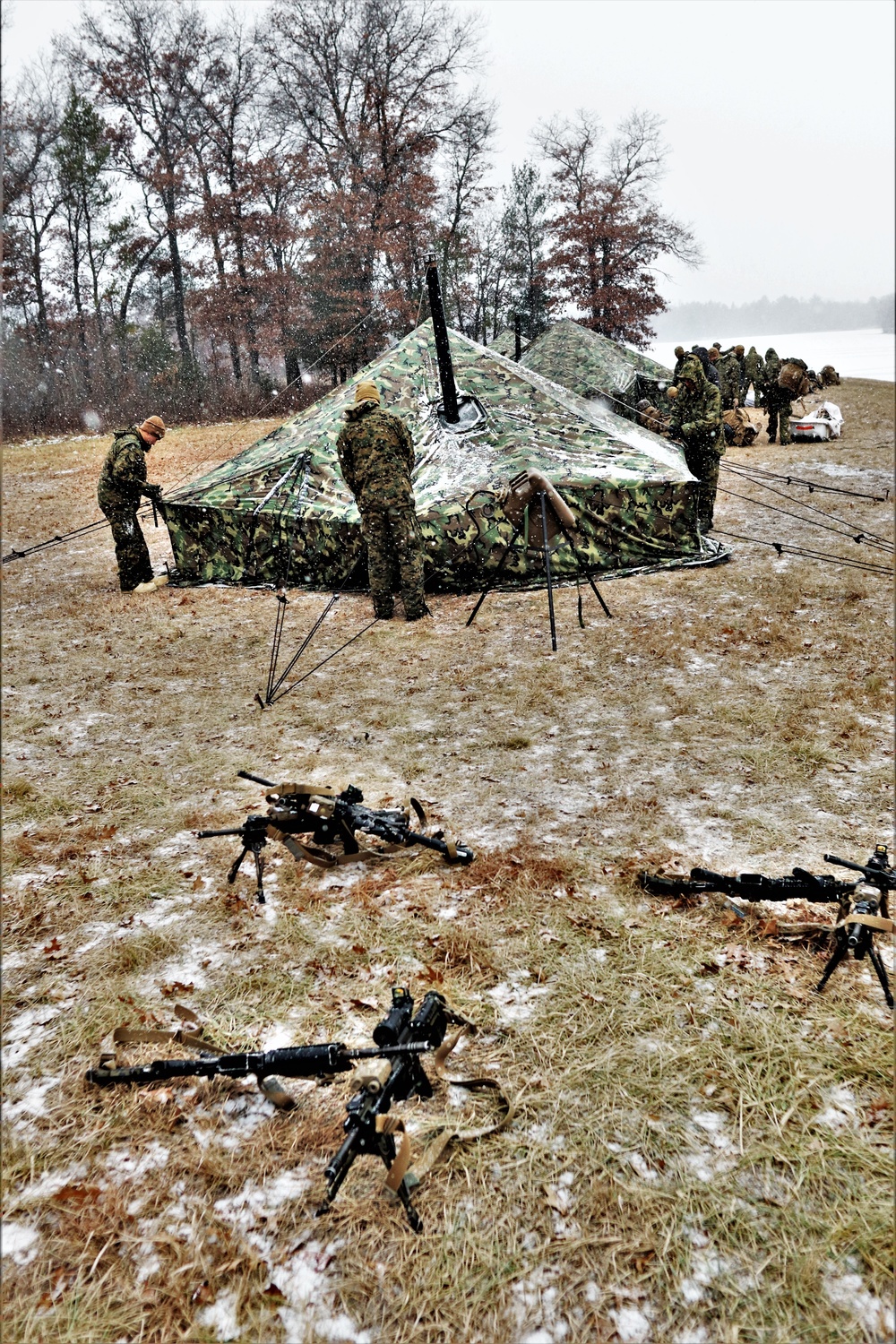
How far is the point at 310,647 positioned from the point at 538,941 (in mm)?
4426

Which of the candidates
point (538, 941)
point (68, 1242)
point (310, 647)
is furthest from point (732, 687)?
point (68, 1242)

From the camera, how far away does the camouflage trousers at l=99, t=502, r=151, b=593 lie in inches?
358

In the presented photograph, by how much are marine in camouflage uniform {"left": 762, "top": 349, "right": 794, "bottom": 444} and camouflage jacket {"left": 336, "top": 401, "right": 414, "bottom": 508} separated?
1187cm

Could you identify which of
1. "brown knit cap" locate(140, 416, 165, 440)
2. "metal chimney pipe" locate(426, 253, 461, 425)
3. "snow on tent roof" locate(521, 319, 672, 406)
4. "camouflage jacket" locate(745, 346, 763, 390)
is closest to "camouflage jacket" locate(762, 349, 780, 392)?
"camouflage jacket" locate(745, 346, 763, 390)

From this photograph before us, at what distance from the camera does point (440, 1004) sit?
8.34 feet

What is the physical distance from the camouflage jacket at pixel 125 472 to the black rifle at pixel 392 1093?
26.4ft

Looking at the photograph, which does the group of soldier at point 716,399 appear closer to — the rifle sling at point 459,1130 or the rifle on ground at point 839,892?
the rifle on ground at point 839,892

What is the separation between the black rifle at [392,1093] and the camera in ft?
6.85

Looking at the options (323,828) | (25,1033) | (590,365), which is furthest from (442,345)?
(590,365)

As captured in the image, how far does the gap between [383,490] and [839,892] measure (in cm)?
534

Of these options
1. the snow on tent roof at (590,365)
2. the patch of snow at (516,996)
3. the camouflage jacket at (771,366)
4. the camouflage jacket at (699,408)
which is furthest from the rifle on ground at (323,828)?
the camouflage jacket at (771,366)

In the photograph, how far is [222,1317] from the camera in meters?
1.91

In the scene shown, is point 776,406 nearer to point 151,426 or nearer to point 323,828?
point 151,426

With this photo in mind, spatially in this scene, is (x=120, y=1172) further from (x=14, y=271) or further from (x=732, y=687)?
(x=14, y=271)
